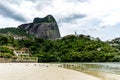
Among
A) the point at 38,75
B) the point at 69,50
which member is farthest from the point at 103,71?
the point at 69,50

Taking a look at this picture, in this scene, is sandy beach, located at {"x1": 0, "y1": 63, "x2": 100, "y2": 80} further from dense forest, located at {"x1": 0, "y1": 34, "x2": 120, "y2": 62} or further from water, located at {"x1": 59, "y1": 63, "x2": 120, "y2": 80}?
dense forest, located at {"x1": 0, "y1": 34, "x2": 120, "y2": 62}

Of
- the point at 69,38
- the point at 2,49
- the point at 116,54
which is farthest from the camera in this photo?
the point at 69,38

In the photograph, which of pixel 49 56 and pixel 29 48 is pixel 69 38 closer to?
pixel 29 48

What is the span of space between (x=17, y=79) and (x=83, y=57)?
9984 centimetres

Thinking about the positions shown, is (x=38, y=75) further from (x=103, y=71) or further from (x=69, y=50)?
(x=69, y=50)

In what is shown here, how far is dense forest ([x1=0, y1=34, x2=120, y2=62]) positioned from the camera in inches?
4589

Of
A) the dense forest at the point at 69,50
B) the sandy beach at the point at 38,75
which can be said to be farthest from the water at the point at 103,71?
the dense forest at the point at 69,50

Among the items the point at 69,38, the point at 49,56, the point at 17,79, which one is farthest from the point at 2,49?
the point at 17,79

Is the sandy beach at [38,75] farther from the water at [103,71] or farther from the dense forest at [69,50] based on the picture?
the dense forest at [69,50]

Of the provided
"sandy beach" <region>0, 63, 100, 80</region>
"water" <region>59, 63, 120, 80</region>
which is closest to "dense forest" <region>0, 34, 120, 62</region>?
"water" <region>59, 63, 120, 80</region>

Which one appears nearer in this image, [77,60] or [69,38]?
[77,60]

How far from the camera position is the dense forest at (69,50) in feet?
382

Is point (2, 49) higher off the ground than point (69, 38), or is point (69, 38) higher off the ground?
point (69, 38)

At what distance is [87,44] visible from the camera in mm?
140750
